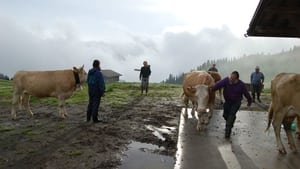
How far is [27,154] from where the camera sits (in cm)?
838

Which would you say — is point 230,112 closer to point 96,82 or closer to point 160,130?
point 160,130

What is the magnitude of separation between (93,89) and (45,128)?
2.00 metres

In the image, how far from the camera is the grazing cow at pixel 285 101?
29.3 feet

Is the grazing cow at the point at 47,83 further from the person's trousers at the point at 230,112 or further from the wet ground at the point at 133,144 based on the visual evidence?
the person's trousers at the point at 230,112

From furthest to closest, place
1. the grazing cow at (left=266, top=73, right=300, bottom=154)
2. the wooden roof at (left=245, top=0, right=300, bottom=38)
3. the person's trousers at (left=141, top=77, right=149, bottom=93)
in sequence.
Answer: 1. the person's trousers at (left=141, top=77, right=149, bottom=93)
2. the wooden roof at (left=245, top=0, right=300, bottom=38)
3. the grazing cow at (left=266, top=73, right=300, bottom=154)

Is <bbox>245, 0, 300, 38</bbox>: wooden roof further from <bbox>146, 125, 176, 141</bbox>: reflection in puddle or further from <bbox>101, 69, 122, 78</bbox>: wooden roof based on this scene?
<bbox>101, 69, 122, 78</bbox>: wooden roof

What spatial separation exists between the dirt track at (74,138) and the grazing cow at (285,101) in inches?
96.2

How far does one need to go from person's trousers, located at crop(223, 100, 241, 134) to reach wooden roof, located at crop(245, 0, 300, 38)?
211 centimetres

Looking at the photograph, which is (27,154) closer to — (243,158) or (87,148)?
(87,148)

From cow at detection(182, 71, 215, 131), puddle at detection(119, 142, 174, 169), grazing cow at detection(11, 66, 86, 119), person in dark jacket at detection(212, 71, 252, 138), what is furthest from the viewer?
grazing cow at detection(11, 66, 86, 119)

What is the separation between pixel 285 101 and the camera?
9.08 metres

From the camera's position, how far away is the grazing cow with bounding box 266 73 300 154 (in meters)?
8.93

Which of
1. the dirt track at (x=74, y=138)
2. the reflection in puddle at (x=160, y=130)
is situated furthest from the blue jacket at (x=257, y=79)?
the reflection in puddle at (x=160, y=130)

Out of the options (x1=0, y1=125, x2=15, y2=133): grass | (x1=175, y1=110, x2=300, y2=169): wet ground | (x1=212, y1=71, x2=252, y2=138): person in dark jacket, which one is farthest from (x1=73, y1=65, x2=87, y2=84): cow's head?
(x1=212, y1=71, x2=252, y2=138): person in dark jacket
